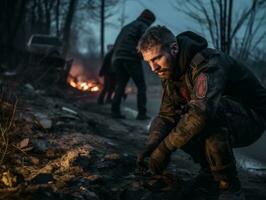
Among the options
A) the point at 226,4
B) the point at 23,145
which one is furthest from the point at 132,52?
the point at 23,145

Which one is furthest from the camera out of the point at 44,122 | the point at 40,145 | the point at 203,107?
the point at 44,122

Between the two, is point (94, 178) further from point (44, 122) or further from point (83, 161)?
point (44, 122)

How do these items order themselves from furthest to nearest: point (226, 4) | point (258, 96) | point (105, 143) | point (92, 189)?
point (226, 4), point (105, 143), point (258, 96), point (92, 189)

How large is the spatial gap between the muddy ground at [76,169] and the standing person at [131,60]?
7.84 ft

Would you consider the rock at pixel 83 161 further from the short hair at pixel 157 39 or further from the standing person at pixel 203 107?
the short hair at pixel 157 39

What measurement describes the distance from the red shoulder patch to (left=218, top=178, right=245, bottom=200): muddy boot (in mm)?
793

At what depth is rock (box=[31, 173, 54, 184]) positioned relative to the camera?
3.95 metres

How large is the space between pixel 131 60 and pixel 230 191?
5441mm

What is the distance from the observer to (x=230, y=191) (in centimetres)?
404

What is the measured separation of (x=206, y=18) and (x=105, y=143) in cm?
A: 587

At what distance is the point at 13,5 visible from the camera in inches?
698

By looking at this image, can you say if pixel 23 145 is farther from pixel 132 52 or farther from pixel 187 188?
pixel 132 52

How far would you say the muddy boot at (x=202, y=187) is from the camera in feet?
13.7

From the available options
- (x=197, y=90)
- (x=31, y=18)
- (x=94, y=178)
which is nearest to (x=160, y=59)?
(x=197, y=90)
